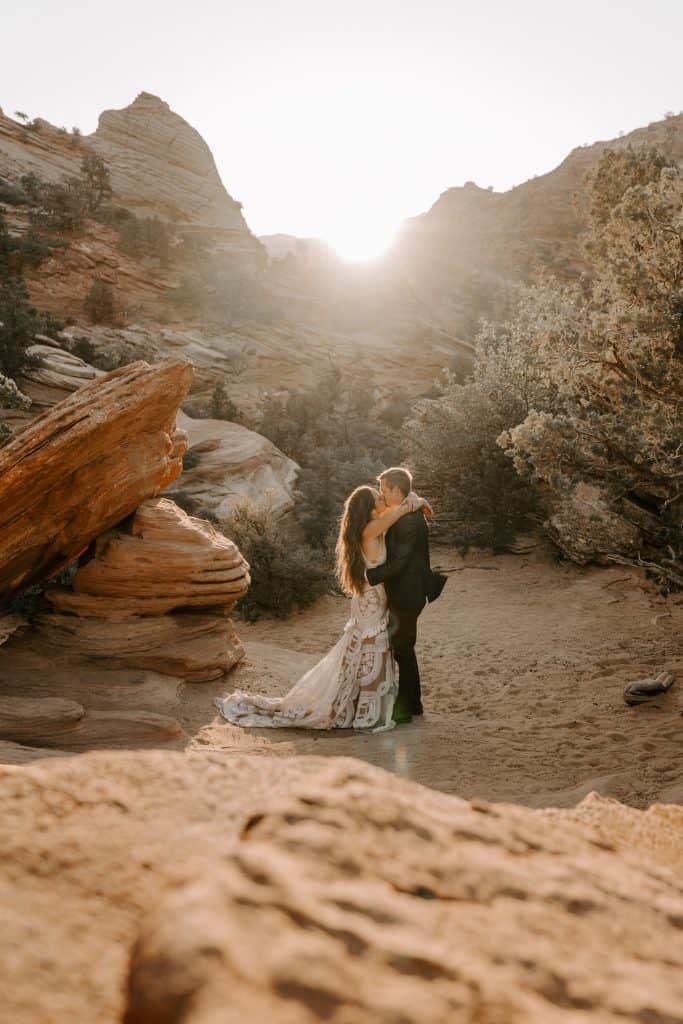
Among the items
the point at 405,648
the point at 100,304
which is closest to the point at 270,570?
the point at 405,648

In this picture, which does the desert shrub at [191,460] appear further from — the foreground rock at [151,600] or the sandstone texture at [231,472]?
the foreground rock at [151,600]

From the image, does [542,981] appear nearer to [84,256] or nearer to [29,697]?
[29,697]

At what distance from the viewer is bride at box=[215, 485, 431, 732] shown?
5.41 metres

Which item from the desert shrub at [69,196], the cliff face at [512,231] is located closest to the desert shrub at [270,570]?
the desert shrub at [69,196]

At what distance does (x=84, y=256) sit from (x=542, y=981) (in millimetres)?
24842

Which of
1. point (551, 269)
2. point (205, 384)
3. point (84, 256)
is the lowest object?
point (205, 384)

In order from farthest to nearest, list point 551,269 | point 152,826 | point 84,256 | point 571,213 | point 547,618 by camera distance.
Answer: point 571,213, point 551,269, point 84,256, point 547,618, point 152,826

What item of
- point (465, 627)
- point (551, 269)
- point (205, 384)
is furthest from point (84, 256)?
point (551, 269)

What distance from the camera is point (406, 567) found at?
537cm

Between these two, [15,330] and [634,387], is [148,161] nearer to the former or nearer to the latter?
[15,330]

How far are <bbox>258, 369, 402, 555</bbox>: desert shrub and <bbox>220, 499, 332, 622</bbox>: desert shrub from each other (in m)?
1.50

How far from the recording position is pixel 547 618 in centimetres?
916

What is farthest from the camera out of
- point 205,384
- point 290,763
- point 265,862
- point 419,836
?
point 205,384

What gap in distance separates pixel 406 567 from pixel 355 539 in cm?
52
